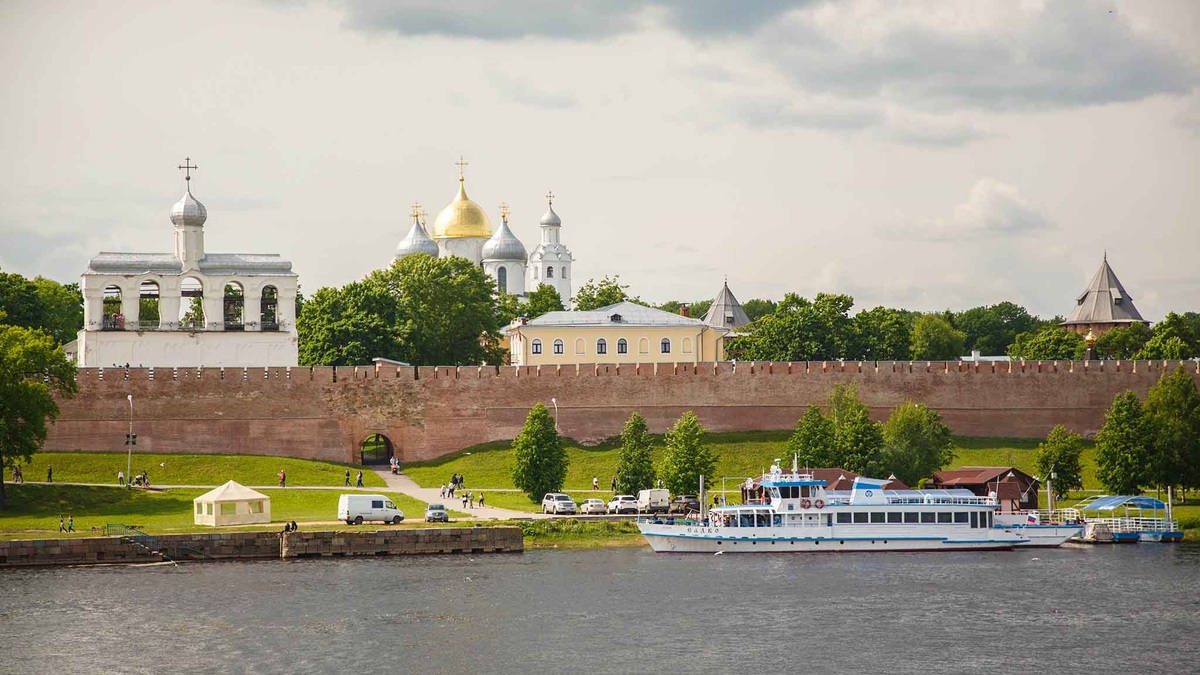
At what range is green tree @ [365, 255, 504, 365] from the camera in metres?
81.9

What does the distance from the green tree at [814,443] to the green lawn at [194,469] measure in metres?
14.4

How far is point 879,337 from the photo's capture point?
85.9 m

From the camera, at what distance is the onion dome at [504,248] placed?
383 feet

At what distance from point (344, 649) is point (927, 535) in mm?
21571

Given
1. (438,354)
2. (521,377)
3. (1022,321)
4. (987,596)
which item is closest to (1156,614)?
(987,596)

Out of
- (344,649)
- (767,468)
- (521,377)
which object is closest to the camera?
(344,649)

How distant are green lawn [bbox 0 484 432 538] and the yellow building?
21901 millimetres

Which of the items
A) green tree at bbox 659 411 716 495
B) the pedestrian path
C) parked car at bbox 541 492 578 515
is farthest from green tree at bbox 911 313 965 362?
parked car at bbox 541 492 578 515

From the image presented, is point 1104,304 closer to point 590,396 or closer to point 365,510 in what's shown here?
point 590,396

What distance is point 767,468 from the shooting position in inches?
2643

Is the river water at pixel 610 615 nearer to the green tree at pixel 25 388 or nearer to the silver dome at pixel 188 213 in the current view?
the green tree at pixel 25 388

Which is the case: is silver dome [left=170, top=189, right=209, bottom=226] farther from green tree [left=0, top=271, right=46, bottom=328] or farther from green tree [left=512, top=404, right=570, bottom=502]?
green tree [left=512, top=404, right=570, bottom=502]

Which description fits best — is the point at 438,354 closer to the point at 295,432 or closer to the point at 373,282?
the point at 373,282

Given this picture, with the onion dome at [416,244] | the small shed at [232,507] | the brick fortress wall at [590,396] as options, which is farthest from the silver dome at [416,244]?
the small shed at [232,507]
